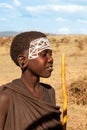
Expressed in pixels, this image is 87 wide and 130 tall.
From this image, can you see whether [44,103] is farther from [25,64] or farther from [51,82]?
[51,82]

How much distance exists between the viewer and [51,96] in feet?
9.35

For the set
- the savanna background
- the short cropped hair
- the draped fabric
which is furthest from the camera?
the savanna background

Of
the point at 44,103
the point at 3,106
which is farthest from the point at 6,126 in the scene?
the point at 44,103

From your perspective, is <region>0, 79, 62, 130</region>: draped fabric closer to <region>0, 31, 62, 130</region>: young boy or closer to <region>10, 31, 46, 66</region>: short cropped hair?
<region>0, 31, 62, 130</region>: young boy

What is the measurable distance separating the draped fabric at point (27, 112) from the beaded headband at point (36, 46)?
19 cm

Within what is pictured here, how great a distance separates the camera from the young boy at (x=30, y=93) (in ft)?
8.28

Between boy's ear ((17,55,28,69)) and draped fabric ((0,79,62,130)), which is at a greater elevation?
boy's ear ((17,55,28,69))

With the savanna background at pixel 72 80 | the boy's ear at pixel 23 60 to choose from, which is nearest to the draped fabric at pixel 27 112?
the boy's ear at pixel 23 60

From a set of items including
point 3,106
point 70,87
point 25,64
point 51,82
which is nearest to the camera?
point 3,106

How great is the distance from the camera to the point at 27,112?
8.37ft

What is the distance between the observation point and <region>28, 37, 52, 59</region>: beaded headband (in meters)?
2.68

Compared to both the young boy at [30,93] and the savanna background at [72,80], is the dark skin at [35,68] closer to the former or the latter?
the young boy at [30,93]

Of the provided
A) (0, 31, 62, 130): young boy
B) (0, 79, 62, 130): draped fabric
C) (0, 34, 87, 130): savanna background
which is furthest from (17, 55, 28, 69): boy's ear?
(0, 34, 87, 130): savanna background

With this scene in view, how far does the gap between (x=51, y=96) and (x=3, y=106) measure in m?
0.44
